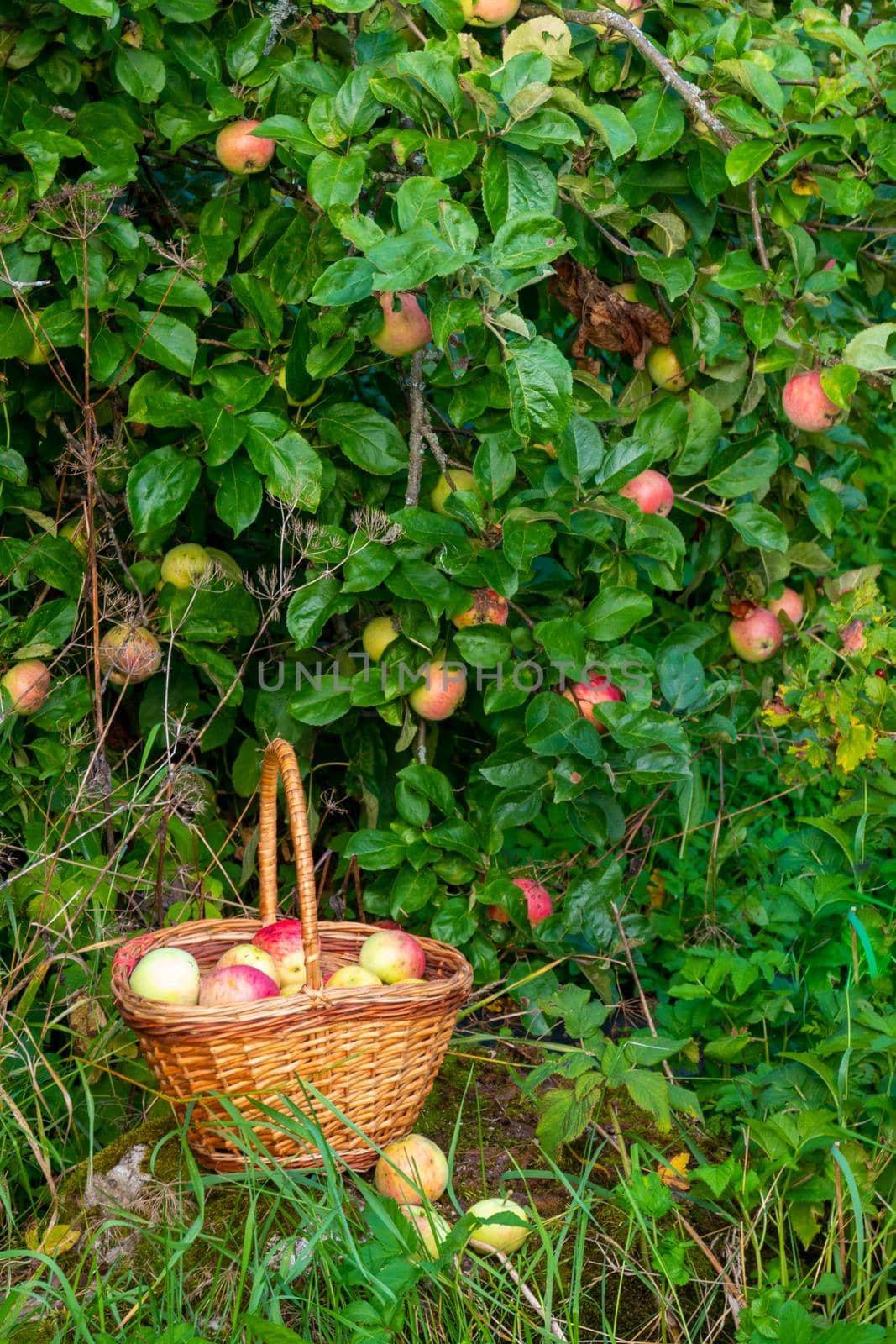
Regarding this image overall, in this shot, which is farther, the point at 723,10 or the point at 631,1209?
the point at 723,10

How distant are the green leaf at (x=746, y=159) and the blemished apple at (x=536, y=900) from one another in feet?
3.43

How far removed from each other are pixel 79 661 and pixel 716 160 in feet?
4.05

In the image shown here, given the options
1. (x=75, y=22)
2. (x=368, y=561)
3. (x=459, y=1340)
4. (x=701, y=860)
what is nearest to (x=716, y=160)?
(x=368, y=561)

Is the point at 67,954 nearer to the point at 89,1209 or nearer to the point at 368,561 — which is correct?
the point at 89,1209

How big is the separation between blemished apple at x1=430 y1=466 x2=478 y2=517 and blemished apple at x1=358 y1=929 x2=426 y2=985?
2.02 ft

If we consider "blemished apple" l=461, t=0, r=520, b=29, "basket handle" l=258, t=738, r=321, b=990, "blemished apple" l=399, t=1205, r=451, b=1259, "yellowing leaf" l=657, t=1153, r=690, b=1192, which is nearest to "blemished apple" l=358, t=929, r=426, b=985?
"basket handle" l=258, t=738, r=321, b=990

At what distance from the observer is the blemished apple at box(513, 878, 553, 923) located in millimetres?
2057

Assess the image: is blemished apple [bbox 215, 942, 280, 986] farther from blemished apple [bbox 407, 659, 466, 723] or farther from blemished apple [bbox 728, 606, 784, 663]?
blemished apple [bbox 728, 606, 784, 663]

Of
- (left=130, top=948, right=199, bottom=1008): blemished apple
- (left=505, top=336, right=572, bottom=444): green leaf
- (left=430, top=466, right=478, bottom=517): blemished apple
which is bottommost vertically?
(left=130, top=948, right=199, bottom=1008): blemished apple

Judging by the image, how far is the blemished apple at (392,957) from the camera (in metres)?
1.69

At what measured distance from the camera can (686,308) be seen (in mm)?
2008

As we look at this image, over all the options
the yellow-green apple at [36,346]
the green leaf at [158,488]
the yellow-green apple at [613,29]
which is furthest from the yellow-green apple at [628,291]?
the yellow-green apple at [36,346]

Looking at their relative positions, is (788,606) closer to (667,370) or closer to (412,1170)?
(667,370)

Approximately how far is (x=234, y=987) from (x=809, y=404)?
1.24 meters
